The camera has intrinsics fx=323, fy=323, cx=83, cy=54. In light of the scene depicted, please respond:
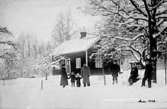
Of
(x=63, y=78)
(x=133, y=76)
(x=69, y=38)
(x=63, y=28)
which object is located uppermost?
(x=63, y=28)

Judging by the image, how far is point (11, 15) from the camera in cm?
690

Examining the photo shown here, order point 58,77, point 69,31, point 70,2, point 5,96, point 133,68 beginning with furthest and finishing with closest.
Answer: point 58,77 → point 133,68 → point 69,31 → point 70,2 → point 5,96

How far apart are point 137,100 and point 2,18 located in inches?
129

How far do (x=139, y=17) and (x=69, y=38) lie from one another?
1.99 metres

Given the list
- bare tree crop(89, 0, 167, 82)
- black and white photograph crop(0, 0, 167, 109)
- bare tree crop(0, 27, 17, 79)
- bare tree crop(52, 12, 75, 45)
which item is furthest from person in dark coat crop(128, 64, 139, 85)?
bare tree crop(0, 27, 17, 79)

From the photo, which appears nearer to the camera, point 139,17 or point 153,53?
point 153,53

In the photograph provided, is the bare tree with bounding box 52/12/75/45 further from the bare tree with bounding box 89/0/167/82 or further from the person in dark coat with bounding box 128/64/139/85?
the person in dark coat with bounding box 128/64/139/85

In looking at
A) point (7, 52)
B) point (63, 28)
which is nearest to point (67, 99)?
point (63, 28)

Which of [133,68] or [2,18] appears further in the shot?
[133,68]

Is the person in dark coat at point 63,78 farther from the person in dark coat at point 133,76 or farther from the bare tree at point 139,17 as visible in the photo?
the person in dark coat at point 133,76

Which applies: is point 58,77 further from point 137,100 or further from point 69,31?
point 137,100

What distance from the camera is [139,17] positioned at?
876cm

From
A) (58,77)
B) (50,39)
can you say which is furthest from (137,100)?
(58,77)

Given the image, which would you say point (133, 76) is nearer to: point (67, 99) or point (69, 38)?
point (69, 38)
